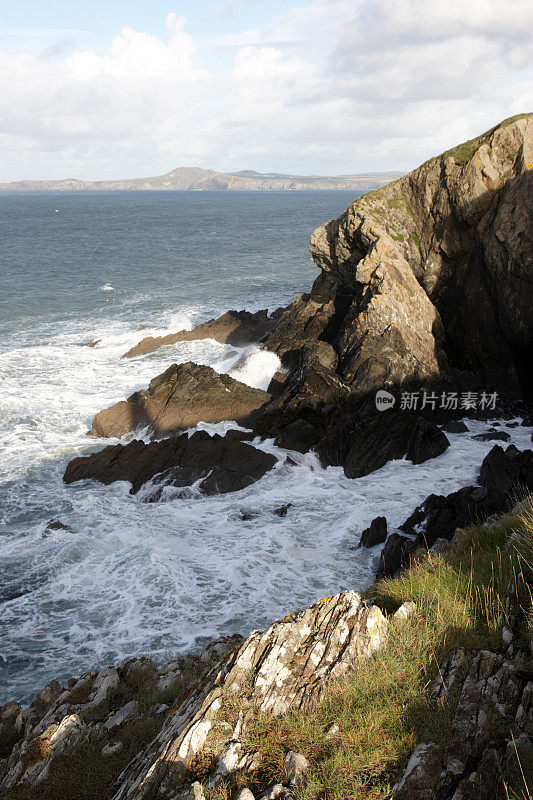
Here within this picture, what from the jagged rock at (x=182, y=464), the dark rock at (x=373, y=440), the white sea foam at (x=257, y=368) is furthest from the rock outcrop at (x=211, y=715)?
the white sea foam at (x=257, y=368)

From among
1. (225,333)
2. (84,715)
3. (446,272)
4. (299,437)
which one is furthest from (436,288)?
(84,715)

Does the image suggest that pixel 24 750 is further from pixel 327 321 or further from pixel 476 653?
pixel 327 321

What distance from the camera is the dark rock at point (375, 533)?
14.6 m

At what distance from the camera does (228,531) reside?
52.3 feet

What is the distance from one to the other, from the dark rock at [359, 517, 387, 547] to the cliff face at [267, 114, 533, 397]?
857 centimetres

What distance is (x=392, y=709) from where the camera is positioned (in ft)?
15.3

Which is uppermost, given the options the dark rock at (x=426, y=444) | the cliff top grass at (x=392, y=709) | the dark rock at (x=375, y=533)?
the cliff top grass at (x=392, y=709)

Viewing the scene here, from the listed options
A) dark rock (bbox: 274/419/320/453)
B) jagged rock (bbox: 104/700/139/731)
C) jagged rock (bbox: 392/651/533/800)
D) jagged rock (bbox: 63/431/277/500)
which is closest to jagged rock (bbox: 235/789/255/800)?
jagged rock (bbox: 392/651/533/800)

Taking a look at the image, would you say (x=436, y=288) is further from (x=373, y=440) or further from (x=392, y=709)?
(x=392, y=709)

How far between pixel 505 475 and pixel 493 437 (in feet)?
19.7

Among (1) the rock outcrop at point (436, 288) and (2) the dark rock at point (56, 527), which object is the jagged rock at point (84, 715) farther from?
(1) the rock outcrop at point (436, 288)

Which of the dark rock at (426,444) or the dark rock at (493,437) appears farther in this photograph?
the dark rock at (493,437)

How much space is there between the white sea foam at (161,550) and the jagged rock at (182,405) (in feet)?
3.38

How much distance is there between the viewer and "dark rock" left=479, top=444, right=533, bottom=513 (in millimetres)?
13734
